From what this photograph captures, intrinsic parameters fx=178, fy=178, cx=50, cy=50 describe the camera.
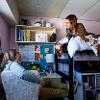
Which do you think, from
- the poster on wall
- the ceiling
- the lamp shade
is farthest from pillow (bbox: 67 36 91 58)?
the poster on wall

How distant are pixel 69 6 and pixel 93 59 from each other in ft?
3.97

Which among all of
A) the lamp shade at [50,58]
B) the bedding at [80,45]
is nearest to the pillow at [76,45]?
the bedding at [80,45]

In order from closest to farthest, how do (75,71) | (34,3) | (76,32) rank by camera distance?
1. (76,32)
2. (75,71)
3. (34,3)

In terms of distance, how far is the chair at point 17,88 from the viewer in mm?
2764

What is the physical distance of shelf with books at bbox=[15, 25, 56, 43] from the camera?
4286 millimetres

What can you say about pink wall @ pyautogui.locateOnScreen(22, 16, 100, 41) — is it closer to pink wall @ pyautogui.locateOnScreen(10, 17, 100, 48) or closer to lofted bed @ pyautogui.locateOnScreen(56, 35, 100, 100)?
pink wall @ pyautogui.locateOnScreen(10, 17, 100, 48)

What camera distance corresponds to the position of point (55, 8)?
12.7 feet

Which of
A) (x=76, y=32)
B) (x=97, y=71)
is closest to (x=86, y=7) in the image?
(x=76, y=32)

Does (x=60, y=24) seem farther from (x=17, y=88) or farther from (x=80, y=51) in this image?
(x=17, y=88)

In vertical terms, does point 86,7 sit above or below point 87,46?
above

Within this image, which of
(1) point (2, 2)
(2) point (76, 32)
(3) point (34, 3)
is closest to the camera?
(1) point (2, 2)

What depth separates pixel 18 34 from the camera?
14.1 ft

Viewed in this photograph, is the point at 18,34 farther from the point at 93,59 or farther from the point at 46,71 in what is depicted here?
the point at 93,59

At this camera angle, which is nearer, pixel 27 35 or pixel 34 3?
pixel 34 3
